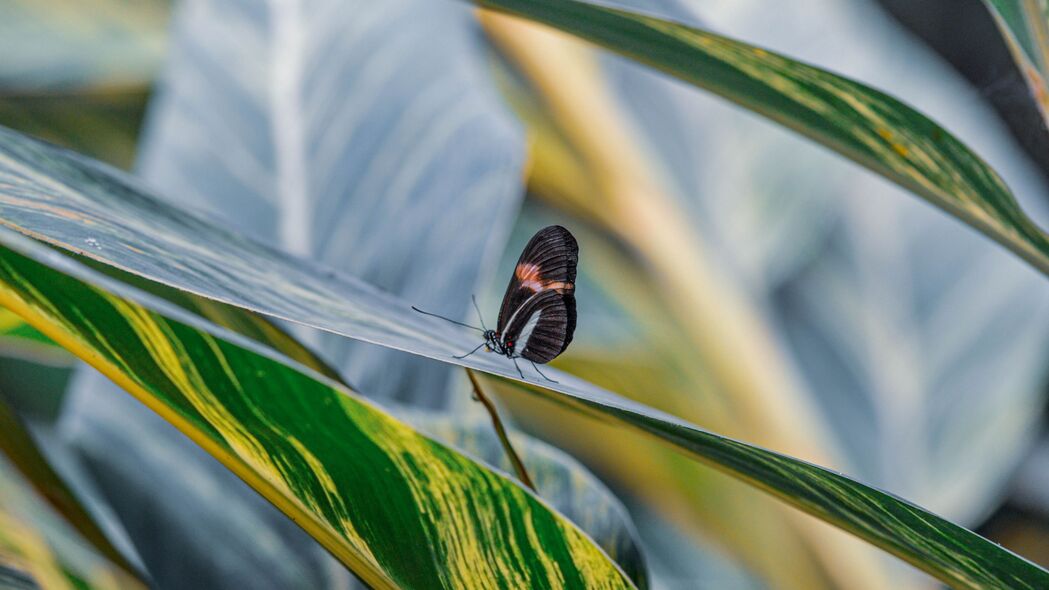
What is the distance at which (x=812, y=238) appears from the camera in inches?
38.7

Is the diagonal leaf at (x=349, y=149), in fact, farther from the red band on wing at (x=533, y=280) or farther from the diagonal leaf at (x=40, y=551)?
the diagonal leaf at (x=40, y=551)

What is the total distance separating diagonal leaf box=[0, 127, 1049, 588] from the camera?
0.67 feet

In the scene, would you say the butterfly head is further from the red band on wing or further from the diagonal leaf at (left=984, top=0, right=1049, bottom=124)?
the diagonal leaf at (left=984, top=0, right=1049, bottom=124)

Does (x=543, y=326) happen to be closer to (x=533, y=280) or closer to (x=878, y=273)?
(x=533, y=280)

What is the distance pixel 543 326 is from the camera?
498 millimetres

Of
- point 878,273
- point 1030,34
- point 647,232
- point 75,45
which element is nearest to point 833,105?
point 1030,34

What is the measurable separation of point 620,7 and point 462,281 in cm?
28

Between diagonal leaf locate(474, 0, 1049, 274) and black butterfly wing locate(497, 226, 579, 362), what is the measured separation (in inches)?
4.9

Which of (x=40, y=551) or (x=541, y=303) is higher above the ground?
(x=541, y=303)

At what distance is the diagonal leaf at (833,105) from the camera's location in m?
0.35

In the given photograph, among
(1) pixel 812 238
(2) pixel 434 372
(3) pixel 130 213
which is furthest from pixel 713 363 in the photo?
(3) pixel 130 213

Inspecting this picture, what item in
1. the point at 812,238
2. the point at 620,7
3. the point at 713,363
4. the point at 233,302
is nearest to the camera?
the point at 233,302

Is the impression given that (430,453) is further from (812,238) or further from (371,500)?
(812,238)

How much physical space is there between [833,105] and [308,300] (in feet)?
0.81
